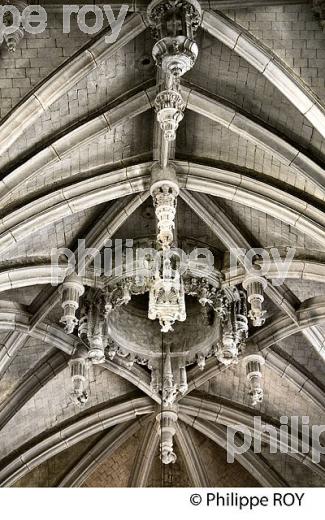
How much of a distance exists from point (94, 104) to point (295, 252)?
4536 millimetres

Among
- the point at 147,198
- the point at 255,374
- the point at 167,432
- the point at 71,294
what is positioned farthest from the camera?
the point at 167,432

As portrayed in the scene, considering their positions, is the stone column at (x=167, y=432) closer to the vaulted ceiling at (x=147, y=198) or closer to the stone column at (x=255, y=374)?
the vaulted ceiling at (x=147, y=198)

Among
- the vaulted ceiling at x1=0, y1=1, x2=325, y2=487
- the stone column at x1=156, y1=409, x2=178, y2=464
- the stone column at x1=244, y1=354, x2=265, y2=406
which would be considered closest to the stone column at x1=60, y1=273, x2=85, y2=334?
the vaulted ceiling at x1=0, y1=1, x2=325, y2=487

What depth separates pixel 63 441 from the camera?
74.6 ft

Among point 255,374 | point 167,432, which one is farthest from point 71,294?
point 167,432

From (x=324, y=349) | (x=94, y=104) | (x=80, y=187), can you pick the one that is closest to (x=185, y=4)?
(x=94, y=104)

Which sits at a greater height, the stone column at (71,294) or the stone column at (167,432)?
the stone column at (71,294)

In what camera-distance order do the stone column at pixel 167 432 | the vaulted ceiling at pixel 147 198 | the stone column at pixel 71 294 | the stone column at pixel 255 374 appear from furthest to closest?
the stone column at pixel 167 432 < the stone column at pixel 255 374 < the stone column at pixel 71 294 < the vaulted ceiling at pixel 147 198

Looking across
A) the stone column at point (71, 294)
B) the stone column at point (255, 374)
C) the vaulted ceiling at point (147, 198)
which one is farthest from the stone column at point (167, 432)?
the stone column at point (71, 294)

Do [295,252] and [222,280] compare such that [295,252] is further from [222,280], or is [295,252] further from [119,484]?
[119,484]

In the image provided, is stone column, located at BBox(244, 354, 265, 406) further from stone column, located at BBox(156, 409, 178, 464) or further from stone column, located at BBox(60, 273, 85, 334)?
stone column, located at BBox(60, 273, 85, 334)

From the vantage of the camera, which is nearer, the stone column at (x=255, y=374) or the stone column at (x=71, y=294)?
the stone column at (x=71, y=294)

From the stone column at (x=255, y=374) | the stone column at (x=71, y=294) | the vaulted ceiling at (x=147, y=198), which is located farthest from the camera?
the stone column at (x=255, y=374)

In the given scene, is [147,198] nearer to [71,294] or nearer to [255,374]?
[71,294]
